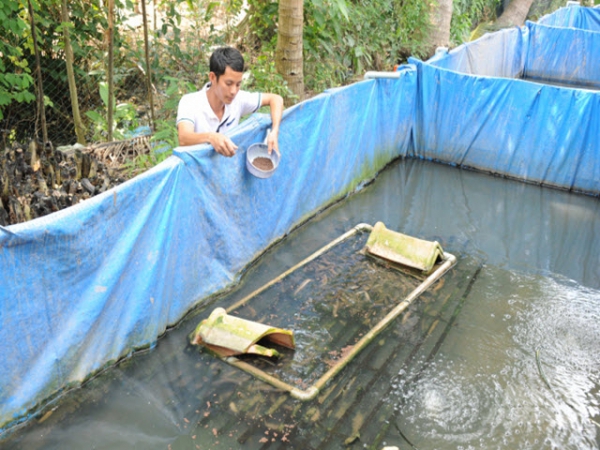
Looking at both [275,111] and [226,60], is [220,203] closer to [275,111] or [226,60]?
[275,111]

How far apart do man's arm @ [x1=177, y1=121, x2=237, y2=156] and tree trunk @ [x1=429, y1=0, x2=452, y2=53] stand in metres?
7.22

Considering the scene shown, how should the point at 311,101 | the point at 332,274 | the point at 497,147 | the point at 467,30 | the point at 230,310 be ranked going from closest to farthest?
the point at 230,310 < the point at 332,274 < the point at 311,101 < the point at 497,147 < the point at 467,30

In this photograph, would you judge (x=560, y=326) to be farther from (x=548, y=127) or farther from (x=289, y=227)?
(x=548, y=127)

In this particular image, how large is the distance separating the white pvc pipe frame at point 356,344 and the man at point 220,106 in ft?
3.74

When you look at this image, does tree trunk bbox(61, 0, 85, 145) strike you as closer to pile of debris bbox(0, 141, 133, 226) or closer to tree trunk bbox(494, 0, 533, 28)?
pile of debris bbox(0, 141, 133, 226)

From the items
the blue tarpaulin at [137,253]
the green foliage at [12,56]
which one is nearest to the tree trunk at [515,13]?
the blue tarpaulin at [137,253]

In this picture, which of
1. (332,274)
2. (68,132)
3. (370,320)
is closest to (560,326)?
(370,320)

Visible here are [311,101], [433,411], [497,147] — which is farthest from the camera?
[497,147]

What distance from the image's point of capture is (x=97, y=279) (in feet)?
9.70

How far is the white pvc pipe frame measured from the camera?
3.26 m

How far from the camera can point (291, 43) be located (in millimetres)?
5793

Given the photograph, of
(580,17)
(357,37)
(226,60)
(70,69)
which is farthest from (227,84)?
(580,17)

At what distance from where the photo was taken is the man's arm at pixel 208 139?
11.6ft

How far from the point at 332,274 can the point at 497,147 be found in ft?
11.1
